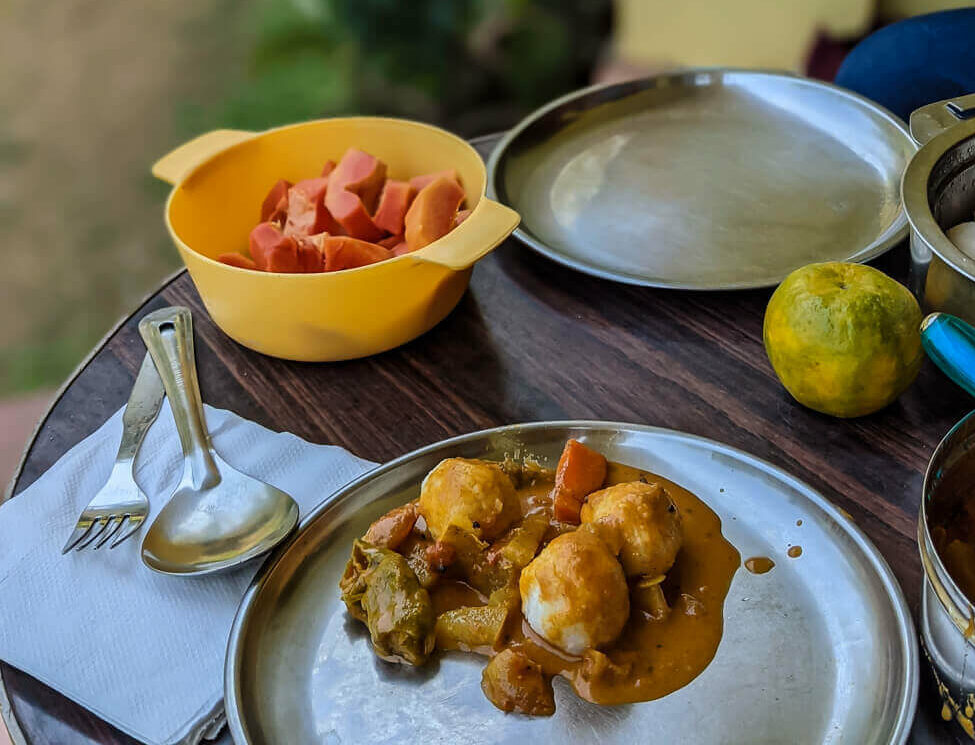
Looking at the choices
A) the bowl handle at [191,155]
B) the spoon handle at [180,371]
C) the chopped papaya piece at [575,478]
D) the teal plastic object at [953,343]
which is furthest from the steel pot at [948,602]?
the bowl handle at [191,155]

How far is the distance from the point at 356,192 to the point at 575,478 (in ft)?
1.64

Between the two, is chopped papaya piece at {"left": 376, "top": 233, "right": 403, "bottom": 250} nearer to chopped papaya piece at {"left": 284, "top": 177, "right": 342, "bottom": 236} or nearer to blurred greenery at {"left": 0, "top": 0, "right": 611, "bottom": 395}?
chopped papaya piece at {"left": 284, "top": 177, "right": 342, "bottom": 236}

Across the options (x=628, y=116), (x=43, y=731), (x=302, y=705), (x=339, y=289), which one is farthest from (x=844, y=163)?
(x=43, y=731)

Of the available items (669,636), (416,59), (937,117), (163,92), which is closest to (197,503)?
(669,636)

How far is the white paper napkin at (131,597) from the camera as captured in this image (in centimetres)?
71

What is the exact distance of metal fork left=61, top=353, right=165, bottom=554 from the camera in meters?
0.85

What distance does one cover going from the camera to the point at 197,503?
85 cm

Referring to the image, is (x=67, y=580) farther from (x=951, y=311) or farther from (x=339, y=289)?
(x=951, y=311)

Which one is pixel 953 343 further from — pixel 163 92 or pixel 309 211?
pixel 163 92

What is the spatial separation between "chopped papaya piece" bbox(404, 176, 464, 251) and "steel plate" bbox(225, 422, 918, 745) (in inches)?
14.5

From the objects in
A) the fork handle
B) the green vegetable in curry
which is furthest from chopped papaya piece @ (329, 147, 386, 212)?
the green vegetable in curry

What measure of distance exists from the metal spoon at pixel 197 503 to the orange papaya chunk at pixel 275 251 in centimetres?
16

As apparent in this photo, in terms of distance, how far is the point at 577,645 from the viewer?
0.69 meters

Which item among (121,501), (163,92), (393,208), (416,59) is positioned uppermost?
(393,208)
